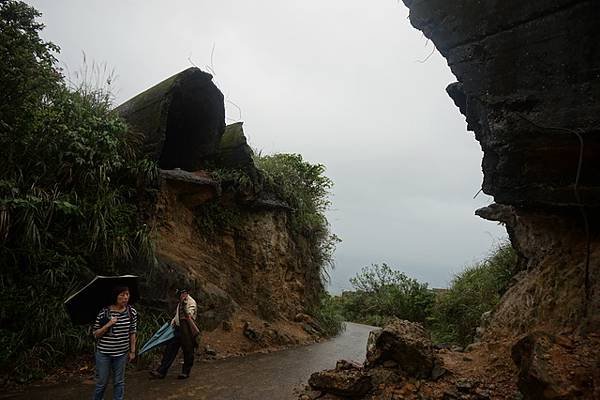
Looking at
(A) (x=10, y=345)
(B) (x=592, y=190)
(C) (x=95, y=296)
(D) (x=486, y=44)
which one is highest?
(D) (x=486, y=44)

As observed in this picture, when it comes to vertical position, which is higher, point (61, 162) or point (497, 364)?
point (61, 162)

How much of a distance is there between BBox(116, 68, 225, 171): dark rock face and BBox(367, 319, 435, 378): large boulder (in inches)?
252

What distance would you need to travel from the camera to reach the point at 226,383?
5.95m

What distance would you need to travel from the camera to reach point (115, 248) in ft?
23.3

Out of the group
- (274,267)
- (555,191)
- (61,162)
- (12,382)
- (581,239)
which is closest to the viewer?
(555,191)

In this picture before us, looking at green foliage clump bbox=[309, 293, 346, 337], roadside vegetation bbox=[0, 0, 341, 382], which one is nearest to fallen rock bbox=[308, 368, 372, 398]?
roadside vegetation bbox=[0, 0, 341, 382]

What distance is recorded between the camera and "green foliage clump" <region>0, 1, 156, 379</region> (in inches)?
224

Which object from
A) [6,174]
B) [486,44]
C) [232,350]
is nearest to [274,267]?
[232,350]

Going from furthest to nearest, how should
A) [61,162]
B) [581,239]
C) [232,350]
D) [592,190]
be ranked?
[232,350] → [61,162] → [581,239] → [592,190]

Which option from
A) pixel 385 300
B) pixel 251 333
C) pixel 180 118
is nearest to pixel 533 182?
pixel 251 333

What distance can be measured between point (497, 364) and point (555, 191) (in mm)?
1950

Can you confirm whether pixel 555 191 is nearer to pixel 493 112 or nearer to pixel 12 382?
pixel 493 112

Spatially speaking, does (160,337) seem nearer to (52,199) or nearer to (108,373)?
(108,373)

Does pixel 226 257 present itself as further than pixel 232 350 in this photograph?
Yes
